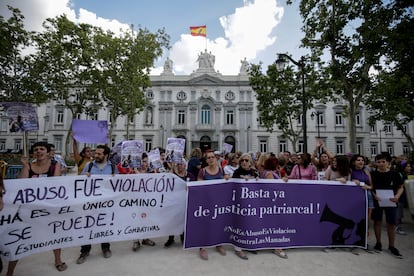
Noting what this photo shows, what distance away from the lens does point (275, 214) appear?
3.74 m

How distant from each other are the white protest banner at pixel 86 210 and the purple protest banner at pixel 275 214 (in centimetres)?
51

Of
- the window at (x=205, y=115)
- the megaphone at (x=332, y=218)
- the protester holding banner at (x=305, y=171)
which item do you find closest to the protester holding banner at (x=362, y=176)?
the megaphone at (x=332, y=218)

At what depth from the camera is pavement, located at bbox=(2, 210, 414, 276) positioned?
3.16 meters

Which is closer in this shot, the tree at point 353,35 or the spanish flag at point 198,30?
the tree at point 353,35

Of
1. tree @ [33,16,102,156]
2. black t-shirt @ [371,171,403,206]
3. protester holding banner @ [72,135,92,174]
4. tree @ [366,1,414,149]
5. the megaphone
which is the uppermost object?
tree @ [33,16,102,156]

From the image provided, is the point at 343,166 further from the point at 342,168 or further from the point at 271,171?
the point at 271,171

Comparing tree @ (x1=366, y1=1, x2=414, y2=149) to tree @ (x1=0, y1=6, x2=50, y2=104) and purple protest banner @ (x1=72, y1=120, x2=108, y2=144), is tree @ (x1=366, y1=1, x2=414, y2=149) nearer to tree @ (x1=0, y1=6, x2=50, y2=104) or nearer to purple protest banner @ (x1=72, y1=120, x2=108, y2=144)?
purple protest banner @ (x1=72, y1=120, x2=108, y2=144)

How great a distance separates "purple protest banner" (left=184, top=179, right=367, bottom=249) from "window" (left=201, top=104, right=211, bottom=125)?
92.2ft

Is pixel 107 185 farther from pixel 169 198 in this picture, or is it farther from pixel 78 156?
pixel 78 156

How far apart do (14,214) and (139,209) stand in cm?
167

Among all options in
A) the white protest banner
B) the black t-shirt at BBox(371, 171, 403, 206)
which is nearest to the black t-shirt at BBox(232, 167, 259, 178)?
the white protest banner

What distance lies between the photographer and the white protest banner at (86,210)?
117 inches

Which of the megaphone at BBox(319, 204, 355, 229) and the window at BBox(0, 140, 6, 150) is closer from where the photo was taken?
the megaphone at BBox(319, 204, 355, 229)

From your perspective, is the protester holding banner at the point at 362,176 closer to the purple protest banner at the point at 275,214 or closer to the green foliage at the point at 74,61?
the purple protest banner at the point at 275,214
